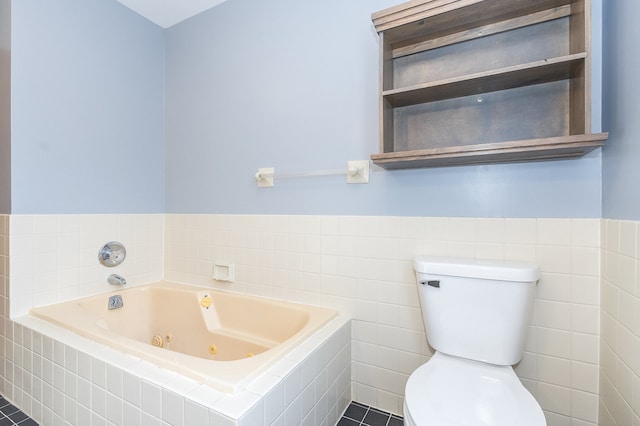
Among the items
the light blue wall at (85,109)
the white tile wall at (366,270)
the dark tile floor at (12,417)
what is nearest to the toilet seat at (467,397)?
the white tile wall at (366,270)

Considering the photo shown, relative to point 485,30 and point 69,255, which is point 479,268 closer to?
point 485,30

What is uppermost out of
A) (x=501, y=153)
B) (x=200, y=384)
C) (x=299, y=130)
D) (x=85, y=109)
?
(x=85, y=109)

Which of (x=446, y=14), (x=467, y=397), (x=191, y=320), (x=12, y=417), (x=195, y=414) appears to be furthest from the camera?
(x=191, y=320)

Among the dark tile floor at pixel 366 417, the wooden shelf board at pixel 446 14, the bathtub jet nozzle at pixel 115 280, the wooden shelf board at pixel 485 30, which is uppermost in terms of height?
the wooden shelf board at pixel 446 14

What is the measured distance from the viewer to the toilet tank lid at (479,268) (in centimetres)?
110

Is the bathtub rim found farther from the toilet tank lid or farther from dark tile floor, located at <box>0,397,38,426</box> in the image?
the toilet tank lid

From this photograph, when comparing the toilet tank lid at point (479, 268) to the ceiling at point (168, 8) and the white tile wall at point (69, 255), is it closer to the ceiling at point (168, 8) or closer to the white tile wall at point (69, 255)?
the white tile wall at point (69, 255)

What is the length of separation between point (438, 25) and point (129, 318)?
7.43 feet

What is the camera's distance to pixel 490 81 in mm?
1201

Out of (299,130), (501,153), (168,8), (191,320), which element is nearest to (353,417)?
(191,320)

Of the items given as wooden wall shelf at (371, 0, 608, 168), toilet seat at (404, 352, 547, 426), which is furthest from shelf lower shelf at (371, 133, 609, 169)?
toilet seat at (404, 352, 547, 426)

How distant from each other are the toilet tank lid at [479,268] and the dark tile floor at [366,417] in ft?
2.46

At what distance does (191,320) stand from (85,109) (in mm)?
1378

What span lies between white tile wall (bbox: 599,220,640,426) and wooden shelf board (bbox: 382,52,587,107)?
561 mm
